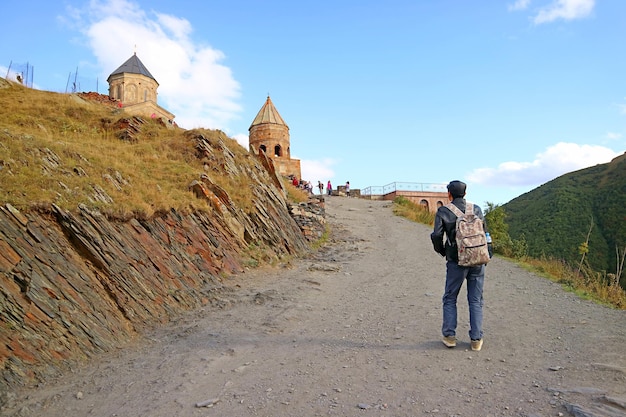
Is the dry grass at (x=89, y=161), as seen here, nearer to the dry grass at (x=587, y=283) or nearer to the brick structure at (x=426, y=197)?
the dry grass at (x=587, y=283)

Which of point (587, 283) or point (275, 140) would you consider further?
point (275, 140)

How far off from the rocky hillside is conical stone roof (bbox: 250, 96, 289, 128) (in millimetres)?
34163

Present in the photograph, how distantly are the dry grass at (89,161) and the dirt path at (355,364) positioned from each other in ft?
9.67

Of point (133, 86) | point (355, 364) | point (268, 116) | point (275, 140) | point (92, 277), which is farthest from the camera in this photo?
point (268, 116)

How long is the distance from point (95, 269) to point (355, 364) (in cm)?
430

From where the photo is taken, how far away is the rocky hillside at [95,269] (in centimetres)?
519

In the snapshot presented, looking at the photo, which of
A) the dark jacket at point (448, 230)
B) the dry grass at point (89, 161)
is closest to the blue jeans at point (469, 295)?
the dark jacket at point (448, 230)

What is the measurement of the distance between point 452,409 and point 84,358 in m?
4.41

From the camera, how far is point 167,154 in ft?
47.6

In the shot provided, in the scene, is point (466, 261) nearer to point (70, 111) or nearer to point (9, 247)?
point (9, 247)

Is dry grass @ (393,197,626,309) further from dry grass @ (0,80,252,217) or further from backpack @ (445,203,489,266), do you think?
dry grass @ (0,80,252,217)

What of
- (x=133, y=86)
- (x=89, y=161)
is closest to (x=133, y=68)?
(x=133, y=86)

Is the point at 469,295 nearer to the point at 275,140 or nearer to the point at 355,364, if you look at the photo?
the point at 355,364

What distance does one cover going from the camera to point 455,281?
17.6 ft
